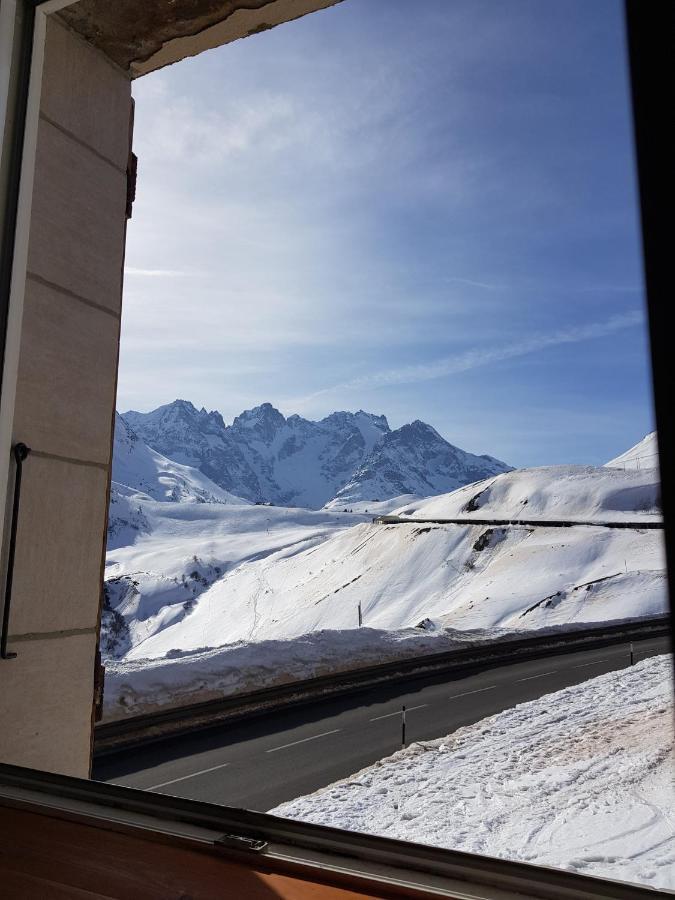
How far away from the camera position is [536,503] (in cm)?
5597

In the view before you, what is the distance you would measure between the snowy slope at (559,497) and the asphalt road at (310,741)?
39.1 m

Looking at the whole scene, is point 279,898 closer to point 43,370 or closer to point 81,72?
point 43,370

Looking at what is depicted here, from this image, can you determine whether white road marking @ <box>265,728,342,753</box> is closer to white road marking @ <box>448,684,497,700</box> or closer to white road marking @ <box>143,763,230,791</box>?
white road marking @ <box>143,763,230,791</box>

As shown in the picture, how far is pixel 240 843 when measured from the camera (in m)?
1.74

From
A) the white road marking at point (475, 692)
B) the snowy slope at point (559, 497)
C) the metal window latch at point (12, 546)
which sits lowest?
the white road marking at point (475, 692)

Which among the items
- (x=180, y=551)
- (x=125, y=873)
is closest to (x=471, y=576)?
(x=125, y=873)

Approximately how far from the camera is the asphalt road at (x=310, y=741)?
23.0 feet

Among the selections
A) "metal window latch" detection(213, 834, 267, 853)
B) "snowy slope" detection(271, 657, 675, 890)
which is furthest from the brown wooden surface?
"snowy slope" detection(271, 657, 675, 890)

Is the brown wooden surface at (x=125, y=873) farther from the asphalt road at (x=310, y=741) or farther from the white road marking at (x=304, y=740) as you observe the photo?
the white road marking at (x=304, y=740)

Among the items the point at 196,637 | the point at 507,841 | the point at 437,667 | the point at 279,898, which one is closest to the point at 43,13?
the point at 279,898

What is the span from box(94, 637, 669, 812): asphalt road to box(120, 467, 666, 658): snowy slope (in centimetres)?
1474

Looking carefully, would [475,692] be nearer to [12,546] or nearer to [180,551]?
[12,546]

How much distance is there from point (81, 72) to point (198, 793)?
20.5ft

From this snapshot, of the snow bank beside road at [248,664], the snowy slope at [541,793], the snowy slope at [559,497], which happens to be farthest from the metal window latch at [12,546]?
the snowy slope at [559,497]
